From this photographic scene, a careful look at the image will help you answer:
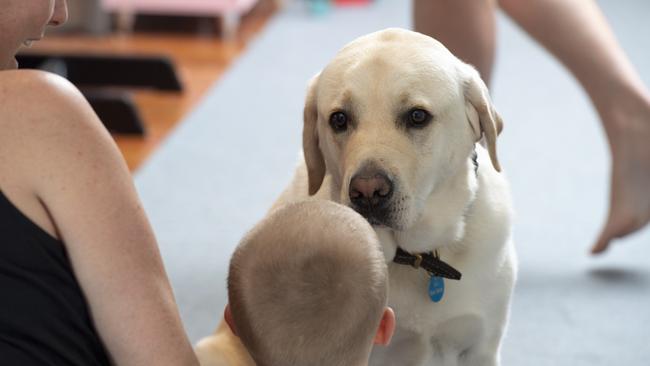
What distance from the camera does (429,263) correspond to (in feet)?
4.86

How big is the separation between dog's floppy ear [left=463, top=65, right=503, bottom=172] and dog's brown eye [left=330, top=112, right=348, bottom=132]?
166 mm

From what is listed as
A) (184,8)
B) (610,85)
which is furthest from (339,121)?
(184,8)

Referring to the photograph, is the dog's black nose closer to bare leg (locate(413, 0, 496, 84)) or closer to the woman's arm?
the woman's arm

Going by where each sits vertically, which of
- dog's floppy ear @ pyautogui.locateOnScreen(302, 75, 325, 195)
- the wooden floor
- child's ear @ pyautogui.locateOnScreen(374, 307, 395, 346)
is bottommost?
the wooden floor

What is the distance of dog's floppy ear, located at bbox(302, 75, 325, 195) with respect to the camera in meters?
1.49

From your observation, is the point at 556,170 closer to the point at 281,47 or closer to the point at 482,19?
the point at 482,19

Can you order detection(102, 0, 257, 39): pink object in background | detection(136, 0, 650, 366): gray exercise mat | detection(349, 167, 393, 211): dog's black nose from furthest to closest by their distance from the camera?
detection(102, 0, 257, 39): pink object in background < detection(136, 0, 650, 366): gray exercise mat < detection(349, 167, 393, 211): dog's black nose

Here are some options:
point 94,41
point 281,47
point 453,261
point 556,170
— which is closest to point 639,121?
point 556,170

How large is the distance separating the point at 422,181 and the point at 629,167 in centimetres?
107

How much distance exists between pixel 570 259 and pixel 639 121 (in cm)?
39

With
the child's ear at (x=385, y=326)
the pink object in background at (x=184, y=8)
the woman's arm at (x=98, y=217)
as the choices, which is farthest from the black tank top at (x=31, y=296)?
the pink object in background at (x=184, y=8)

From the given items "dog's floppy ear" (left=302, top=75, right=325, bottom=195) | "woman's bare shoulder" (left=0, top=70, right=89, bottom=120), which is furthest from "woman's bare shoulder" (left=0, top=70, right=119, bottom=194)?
"dog's floppy ear" (left=302, top=75, right=325, bottom=195)

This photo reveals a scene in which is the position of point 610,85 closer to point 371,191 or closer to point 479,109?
point 479,109

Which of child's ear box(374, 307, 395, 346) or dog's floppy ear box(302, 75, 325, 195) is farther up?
dog's floppy ear box(302, 75, 325, 195)
